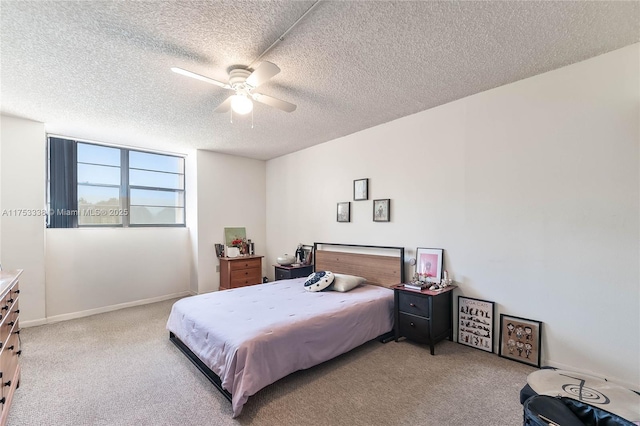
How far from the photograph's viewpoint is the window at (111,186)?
4.13m

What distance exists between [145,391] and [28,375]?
1.22m

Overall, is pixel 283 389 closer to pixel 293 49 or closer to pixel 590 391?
pixel 590 391

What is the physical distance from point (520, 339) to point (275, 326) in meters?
2.32

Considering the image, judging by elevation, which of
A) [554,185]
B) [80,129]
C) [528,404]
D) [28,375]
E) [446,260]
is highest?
[80,129]

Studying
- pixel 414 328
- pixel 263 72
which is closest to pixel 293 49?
pixel 263 72

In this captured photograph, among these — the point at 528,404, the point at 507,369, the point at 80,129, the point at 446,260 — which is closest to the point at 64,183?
the point at 80,129

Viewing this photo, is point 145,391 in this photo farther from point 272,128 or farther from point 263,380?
point 272,128

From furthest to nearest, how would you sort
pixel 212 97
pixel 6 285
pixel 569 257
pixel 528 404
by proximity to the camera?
pixel 212 97
pixel 569 257
pixel 6 285
pixel 528 404

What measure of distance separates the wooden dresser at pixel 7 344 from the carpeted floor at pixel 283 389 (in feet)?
0.56

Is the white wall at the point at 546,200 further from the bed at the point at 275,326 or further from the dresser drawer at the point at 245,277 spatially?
the dresser drawer at the point at 245,277

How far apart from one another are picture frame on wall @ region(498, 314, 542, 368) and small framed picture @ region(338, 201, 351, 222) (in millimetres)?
2263

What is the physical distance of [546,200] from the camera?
2572mm

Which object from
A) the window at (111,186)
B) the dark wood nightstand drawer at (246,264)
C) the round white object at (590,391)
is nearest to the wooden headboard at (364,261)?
the dark wood nightstand drawer at (246,264)

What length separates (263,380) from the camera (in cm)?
212
